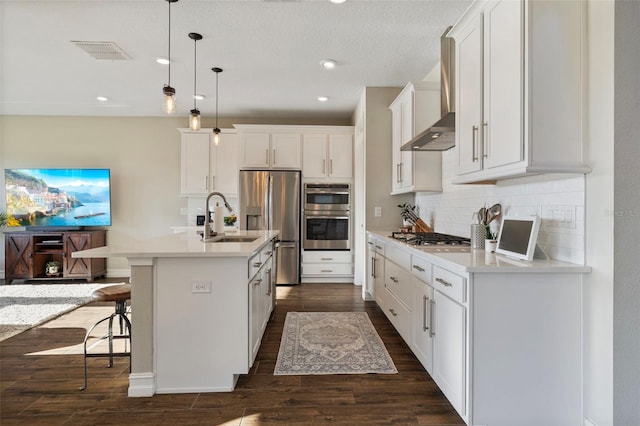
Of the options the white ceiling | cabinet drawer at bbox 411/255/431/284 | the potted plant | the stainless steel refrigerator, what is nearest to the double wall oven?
the stainless steel refrigerator

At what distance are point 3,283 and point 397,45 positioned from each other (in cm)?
655

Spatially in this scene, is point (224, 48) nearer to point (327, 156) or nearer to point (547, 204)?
point (327, 156)

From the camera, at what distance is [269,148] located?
5.21 m

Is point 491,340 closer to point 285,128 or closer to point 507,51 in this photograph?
point 507,51

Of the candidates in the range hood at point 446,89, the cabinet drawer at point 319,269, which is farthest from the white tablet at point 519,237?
the cabinet drawer at point 319,269

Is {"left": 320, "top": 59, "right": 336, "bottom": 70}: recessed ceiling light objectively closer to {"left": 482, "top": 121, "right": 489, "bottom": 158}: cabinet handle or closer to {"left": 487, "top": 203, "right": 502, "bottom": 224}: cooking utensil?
{"left": 482, "top": 121, "right": 489, "bottom": 158}: cabinet handle

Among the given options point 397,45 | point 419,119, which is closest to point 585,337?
point 419,119

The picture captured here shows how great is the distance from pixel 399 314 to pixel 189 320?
1663mm

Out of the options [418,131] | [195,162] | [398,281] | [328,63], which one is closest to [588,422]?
[398,281]

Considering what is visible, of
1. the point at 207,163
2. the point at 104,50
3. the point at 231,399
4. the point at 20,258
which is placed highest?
the point at 104,50

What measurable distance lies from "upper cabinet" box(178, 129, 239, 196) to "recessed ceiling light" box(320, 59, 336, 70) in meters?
2.31

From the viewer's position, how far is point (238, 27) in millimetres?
2896

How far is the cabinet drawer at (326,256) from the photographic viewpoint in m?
5.17

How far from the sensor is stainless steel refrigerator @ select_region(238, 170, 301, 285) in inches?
200
